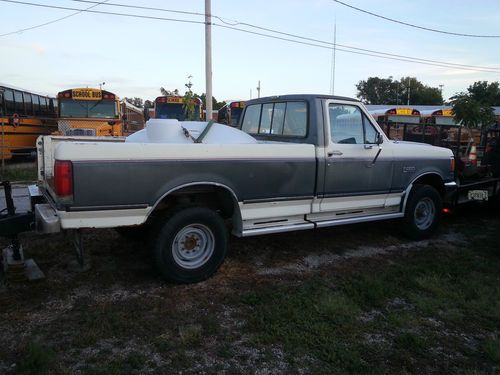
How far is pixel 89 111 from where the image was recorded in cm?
1593

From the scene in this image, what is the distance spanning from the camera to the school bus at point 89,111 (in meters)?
15.5

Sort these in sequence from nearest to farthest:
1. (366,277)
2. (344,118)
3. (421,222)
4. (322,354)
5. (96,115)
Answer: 1. (322,354)
2. (366,277)
3. (344,118)
4. (421,222)
5. (96,115)

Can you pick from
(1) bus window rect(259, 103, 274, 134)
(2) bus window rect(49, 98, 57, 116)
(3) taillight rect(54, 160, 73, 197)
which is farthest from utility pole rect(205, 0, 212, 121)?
(3) taillight rect(54, 160, 73, 197)

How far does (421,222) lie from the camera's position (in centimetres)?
682

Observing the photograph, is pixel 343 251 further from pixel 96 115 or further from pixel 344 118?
pixel 96 115

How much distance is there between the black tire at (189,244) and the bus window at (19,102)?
15.3m

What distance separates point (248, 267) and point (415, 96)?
88.1m

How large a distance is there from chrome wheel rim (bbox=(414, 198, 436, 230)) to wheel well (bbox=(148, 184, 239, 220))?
313cm

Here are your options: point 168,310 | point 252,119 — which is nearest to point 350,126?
point 252,119

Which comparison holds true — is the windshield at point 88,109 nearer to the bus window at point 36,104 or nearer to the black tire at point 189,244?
the bus window at point 36,104

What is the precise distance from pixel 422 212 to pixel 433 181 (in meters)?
0.55

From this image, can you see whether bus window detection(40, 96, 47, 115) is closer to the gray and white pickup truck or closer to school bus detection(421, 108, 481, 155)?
the gray and white pickup truck

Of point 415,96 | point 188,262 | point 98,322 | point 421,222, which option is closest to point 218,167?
point 188,262

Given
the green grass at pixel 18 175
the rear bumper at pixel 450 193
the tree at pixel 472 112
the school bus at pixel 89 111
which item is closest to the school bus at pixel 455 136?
the tree at pixel 472 112
